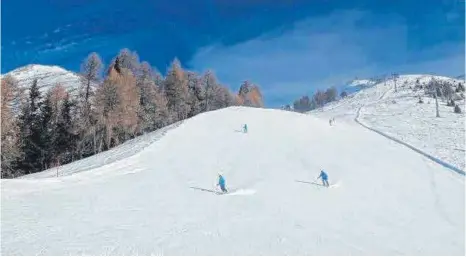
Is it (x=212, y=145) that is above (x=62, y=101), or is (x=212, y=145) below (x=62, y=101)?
below

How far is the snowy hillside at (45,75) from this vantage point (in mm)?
139125

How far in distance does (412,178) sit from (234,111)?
33.8 m

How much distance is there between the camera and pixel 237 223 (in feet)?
55.5

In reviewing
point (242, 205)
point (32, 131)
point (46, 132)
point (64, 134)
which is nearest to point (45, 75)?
point (64, 134)

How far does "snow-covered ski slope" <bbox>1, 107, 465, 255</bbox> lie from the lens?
1427cm

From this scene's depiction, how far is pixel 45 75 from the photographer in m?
158

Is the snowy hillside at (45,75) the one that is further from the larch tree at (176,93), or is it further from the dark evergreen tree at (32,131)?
the dark evergreen tree at (32,131)

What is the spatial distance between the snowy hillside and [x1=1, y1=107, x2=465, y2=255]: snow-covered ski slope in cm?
11186

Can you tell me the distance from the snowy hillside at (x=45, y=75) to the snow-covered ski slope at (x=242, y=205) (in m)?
112

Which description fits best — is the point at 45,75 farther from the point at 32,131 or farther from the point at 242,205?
the point at 242,205

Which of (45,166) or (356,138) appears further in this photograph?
(45,166)

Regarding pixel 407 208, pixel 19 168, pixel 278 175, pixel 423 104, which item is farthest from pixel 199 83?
pixel 407 208

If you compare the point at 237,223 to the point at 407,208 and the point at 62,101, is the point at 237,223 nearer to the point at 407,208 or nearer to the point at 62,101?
the point at 407,208

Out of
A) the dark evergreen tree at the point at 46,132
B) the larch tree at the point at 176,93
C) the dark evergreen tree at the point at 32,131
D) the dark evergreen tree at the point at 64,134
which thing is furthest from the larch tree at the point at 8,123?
the larch tree at the point at 176,93
